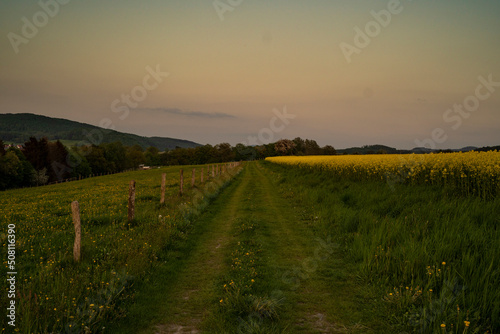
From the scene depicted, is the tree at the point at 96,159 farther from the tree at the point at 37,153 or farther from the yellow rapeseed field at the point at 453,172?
the yellow rapeseed field at the point at 453,172

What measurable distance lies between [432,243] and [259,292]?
440 centimetres

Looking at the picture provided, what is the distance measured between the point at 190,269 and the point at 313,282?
3345 mm

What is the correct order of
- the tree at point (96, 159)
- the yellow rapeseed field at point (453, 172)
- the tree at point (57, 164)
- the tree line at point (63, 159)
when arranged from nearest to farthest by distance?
the yellow rapeseed field at point (453, 172) < the tree line at point (63, 159) < the tree at point (57, 164) < the tree at point (96, 159)

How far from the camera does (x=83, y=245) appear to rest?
7.87 m

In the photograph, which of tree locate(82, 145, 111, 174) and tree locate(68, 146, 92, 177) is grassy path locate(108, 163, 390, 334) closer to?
tree locate(68, 146, 92, 177)

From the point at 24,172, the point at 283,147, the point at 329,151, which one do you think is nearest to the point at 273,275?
the point at 24,172

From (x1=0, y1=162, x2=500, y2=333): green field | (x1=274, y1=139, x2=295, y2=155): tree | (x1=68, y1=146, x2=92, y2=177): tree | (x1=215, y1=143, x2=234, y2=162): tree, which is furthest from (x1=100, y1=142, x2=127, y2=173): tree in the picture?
(x1=0, y1=162, x2=500, y2=333): green field

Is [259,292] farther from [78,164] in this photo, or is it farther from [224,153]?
[224,153]

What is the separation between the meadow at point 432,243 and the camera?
4.48m

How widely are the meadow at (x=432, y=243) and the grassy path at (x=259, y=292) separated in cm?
62

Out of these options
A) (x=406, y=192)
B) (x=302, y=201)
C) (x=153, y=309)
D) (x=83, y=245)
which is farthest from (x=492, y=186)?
(x=83, y=245)

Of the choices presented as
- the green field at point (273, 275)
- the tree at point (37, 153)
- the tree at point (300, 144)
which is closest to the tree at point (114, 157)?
the tree at point (37, 153)

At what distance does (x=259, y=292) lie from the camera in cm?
588

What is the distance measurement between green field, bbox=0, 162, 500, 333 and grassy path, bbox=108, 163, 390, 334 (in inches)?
1.1
